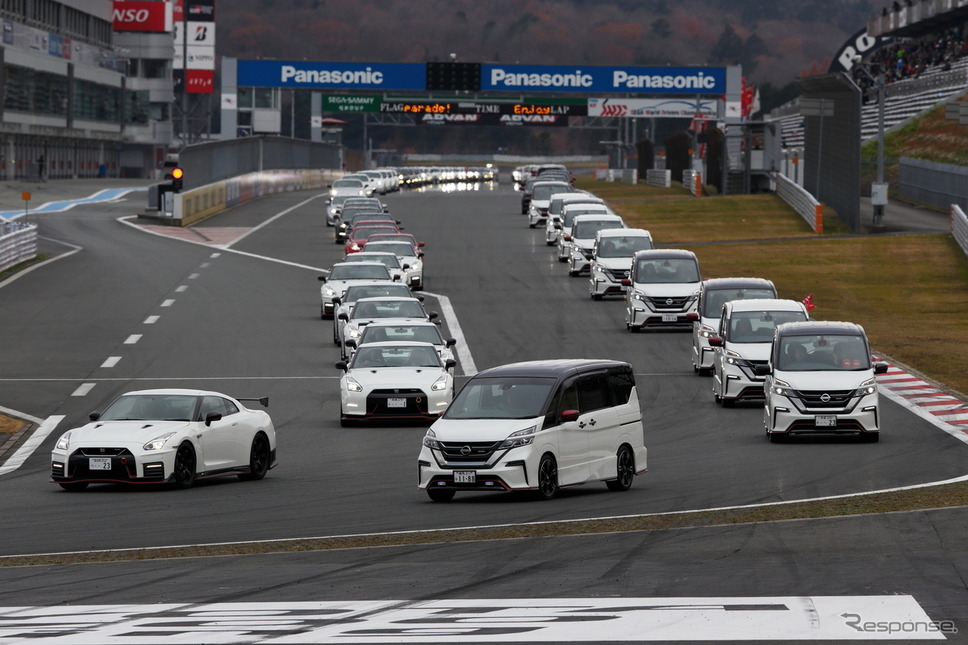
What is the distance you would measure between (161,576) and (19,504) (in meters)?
5.36

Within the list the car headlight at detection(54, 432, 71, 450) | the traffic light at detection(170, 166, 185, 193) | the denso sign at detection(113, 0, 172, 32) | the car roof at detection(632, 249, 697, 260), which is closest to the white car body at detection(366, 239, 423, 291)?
the car roof at detection(632, 249, 697, 260)

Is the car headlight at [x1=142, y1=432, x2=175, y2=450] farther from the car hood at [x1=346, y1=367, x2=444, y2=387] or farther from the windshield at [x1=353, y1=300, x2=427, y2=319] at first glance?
the windshield at [x1=353, y1=300, x2=427, y2=319]

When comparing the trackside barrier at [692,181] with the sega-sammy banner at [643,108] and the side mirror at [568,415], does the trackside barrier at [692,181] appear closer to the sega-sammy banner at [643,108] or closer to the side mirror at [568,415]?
the sega-sammy banner at [643,108]

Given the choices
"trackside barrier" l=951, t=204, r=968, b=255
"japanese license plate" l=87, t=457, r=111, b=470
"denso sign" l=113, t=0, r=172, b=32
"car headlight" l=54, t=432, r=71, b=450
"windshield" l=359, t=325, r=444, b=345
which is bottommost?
"japanese license plate" l=87, t=457, r=111, b=470

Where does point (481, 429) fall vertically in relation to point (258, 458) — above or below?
above

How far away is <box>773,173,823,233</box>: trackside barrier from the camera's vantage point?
2372 inches

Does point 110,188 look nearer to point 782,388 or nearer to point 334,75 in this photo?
point 334,75

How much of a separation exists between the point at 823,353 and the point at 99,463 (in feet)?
36.2

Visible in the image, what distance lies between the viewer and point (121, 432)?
19156 mm

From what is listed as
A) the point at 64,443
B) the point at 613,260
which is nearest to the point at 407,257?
the point at 613,260

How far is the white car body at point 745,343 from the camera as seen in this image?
26.4 m

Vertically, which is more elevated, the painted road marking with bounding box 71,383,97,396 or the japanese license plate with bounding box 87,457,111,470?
the japanese license plate with bounding box 87,457,111,470

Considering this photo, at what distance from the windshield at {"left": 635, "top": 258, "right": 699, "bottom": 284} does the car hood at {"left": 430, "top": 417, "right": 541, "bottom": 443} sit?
19251 mm

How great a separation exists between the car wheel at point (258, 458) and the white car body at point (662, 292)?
1685 cm
